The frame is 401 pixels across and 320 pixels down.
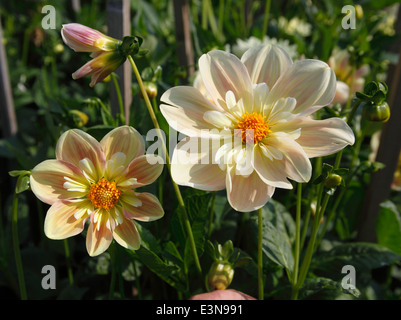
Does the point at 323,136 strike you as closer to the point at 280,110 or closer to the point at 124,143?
the point at 280,110

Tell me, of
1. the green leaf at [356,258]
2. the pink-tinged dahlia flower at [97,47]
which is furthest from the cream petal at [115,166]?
the green leaf at [356,258]

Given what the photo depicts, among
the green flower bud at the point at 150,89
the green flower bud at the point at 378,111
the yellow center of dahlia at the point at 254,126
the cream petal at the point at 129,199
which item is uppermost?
the green flower bud at the point at 150,89

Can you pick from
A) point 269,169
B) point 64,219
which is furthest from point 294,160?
point 64,219

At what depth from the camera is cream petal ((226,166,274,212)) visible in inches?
25.2

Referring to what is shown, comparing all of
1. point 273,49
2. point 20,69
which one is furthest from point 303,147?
point 20,69

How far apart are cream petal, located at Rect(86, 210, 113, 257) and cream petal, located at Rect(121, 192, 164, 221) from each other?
39mm

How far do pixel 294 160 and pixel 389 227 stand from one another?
19.6 inches

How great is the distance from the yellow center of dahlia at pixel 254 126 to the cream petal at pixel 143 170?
0.45ft

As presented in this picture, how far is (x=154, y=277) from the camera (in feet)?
3.19

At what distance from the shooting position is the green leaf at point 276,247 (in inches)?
33.6

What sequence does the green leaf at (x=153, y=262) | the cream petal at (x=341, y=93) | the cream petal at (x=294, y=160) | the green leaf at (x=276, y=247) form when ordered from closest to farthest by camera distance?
the cream petal at (x=294, y=160), the green leaf at (x=153, y=262), the green leaf at (x=276, y=247), the cream petal at (x=341, y=93)

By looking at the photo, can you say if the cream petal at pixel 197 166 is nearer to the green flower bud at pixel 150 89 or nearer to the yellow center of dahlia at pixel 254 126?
the yellow center of dahlia at pixel 254 126

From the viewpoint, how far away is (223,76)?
70cm

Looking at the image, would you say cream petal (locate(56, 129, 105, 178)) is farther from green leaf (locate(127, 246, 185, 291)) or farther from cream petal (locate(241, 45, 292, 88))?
cream petal (locate(241, 45, 292, 88))
